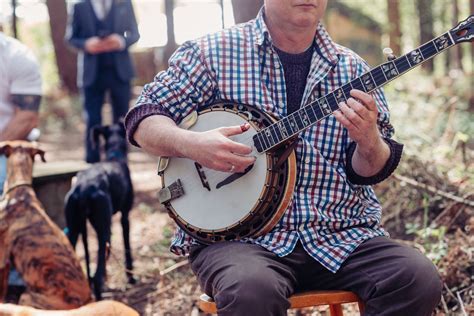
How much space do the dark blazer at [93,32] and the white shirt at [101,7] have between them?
0.05 metres

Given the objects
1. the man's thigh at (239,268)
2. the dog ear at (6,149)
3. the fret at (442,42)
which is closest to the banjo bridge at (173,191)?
the man's thigh at (239,268)

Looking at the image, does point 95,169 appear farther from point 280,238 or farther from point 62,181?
point 280,238

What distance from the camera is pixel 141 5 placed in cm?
2934

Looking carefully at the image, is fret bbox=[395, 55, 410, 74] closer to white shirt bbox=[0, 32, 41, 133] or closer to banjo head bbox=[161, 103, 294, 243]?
banjo head bbox=[161, 103, 294, 243]

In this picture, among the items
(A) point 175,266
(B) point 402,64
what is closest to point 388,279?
(B) point 402,64

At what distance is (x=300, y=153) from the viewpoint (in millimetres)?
2697

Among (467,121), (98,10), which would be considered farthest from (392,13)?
(98,10)

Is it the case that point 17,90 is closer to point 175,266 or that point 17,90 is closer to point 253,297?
point 175,266

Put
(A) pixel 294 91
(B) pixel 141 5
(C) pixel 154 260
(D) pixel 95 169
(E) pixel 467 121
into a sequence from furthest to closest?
1. (B) pixel 141 5
2. (E) pixel 467 121
3. (C) pixel 154 260
4. (D) pixel 95 169
5. (A) pixel 294 91

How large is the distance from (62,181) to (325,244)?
2.93 m

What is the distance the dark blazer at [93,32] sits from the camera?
652 cm

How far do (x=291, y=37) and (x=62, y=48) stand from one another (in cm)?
1283

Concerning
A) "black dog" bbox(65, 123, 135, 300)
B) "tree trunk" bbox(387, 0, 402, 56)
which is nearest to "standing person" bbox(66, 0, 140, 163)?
"black dog" bbox(65, 123, 135, 300)

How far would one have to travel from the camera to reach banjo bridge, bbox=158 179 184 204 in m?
2.74
